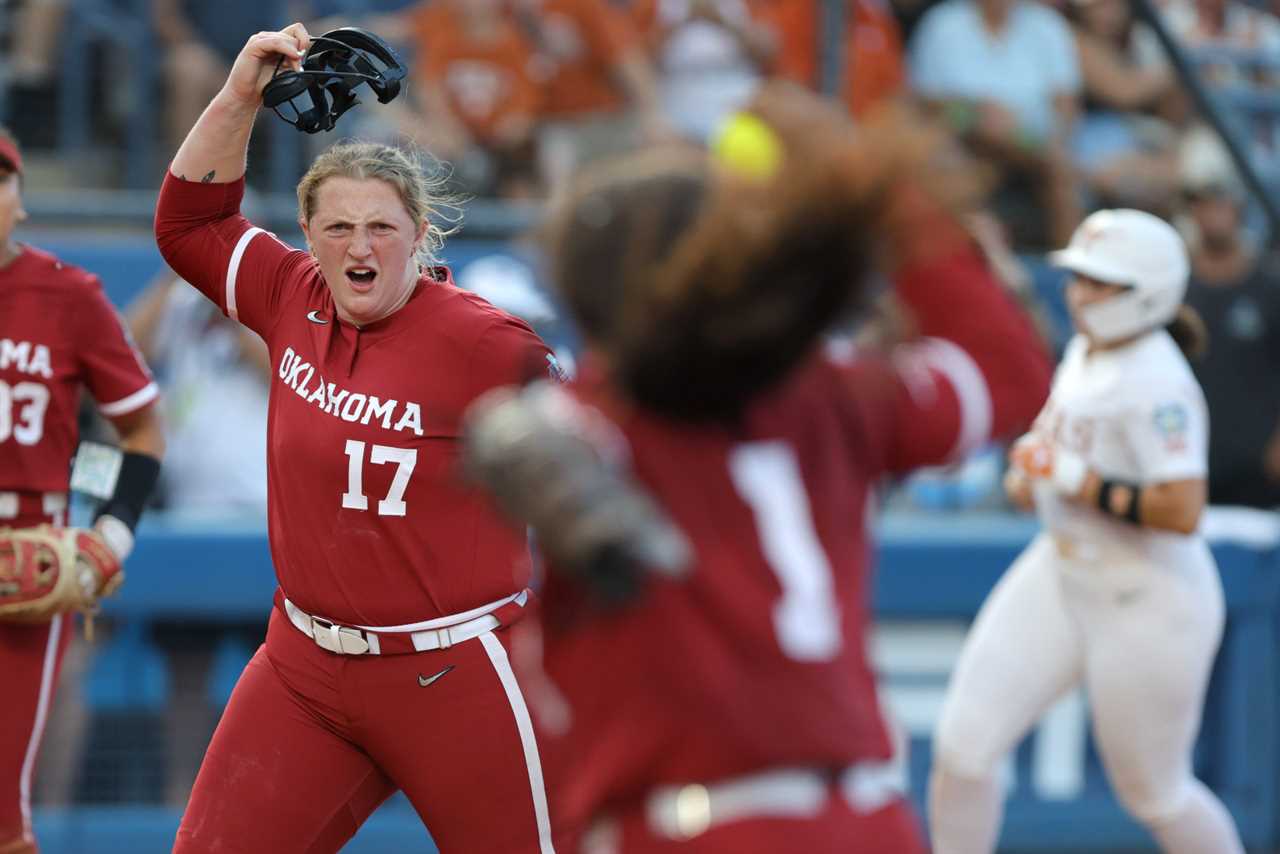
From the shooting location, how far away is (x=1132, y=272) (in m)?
5.45

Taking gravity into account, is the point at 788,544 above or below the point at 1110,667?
above

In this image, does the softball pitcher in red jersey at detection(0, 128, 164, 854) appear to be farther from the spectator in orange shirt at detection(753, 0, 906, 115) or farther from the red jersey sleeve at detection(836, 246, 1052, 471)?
the spectator in orange shirt at detection(753, 0, 906, 115)

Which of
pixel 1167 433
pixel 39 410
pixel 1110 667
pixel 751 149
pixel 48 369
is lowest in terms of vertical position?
pixel 1110 667

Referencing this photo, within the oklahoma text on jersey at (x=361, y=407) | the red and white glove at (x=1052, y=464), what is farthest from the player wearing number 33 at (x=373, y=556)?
the red and white glove at (x=1052, y=464)

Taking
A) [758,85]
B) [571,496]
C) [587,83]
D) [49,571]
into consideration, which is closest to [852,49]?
[758,85]

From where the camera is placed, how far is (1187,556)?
18.3 ft

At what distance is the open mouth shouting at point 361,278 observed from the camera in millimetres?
3973

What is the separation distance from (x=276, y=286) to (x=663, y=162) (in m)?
2.03

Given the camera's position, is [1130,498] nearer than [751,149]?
No

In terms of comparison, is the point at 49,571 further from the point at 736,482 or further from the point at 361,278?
the point at 736,482

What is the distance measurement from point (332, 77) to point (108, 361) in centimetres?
120

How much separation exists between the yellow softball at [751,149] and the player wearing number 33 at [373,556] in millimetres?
1614

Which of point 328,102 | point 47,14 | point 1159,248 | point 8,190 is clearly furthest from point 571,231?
point 47,14

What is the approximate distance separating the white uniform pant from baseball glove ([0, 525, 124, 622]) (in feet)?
8.75
